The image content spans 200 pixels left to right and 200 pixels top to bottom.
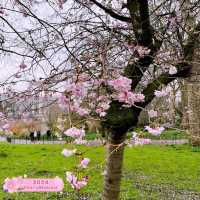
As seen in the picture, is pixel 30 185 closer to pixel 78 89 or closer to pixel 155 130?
pixel 78 89

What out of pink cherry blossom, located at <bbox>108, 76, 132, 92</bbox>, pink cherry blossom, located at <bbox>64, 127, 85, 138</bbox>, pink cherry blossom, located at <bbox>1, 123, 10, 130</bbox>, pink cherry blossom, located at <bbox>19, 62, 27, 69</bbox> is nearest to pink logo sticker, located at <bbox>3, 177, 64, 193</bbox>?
pink cherry blossom, located at <bbox>64, 127, 85, 138</bbox>

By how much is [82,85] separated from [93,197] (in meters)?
5.44

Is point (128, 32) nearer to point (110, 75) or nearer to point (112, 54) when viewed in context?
point (112, 54)

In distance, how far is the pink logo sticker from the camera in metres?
3.59

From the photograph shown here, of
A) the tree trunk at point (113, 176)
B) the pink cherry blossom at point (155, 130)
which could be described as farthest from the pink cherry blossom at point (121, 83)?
the tree trunk at point (113, 176)

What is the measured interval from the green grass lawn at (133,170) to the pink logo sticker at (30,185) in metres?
2.69

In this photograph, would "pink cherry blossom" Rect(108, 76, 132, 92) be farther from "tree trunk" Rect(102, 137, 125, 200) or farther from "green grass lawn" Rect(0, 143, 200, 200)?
"green grass lawn" Rect(0, 143, 200, 200)

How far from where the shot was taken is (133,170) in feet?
43.9

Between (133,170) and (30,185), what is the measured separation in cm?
955

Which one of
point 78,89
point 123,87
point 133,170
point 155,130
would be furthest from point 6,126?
point 133,170

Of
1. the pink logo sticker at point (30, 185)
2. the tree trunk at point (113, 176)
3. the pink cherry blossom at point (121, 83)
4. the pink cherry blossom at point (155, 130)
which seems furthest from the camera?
the tree trunk at point (113, 176)

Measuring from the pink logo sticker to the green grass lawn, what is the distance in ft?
8.83

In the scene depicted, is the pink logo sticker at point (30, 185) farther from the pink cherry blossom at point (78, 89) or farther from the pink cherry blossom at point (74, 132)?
the pink cherry blossom at point (78, 89)

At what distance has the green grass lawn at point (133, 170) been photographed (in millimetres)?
9766
